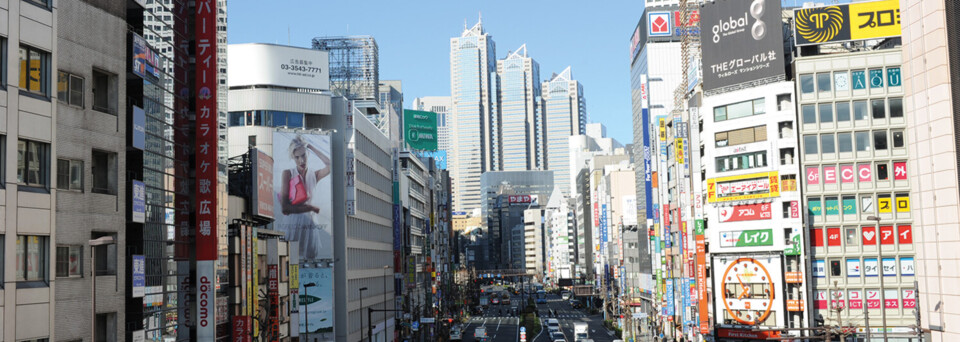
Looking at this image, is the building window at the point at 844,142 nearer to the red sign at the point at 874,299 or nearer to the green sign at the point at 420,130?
the red sign at the point at 874,299

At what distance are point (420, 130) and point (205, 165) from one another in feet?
326

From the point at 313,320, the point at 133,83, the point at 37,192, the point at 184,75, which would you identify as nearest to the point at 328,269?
the point at 313,320

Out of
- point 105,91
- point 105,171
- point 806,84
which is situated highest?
point 806,84

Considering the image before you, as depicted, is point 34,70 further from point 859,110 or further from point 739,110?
point 859,110

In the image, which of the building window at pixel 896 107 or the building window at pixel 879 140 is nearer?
the building window at pixel 896 107

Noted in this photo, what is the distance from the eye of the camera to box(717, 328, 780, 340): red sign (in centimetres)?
7725

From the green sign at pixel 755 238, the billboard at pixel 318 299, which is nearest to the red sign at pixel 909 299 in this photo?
the green sign at pixel 755 238

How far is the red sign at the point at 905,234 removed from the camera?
7538cm

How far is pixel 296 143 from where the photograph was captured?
267 ft

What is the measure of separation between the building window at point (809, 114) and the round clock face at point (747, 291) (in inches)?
493

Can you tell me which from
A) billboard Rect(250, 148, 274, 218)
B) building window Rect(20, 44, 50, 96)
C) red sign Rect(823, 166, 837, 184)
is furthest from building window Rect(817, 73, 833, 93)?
building window Rect(20, 44, 50, 96)

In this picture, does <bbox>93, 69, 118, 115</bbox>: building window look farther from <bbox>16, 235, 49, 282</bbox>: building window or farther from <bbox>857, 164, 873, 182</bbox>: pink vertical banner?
<bbox>857, 164, 873, 182</bbox>: pink vertical banner

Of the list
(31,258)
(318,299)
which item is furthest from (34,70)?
(318,299)

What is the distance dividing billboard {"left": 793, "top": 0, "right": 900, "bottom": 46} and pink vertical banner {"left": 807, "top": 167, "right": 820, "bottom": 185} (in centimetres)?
1039
